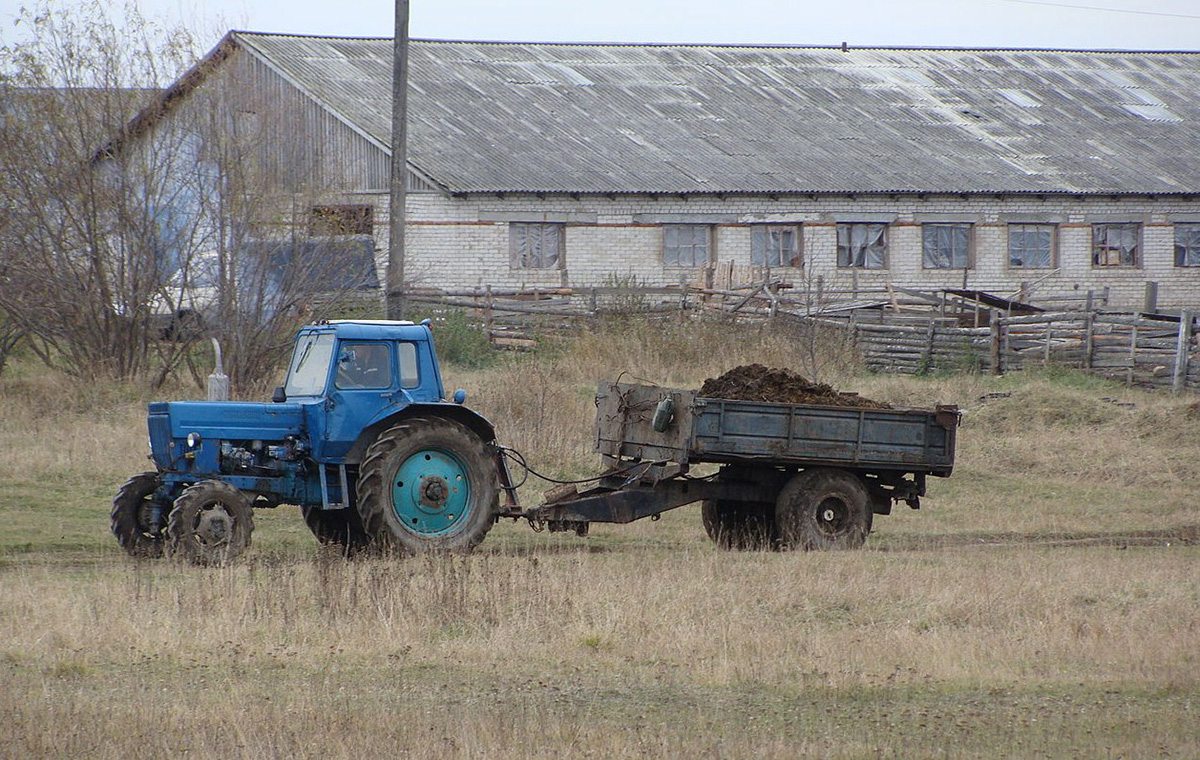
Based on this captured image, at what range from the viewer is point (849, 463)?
12.7 m

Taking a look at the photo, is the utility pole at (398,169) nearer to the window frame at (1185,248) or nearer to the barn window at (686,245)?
the barn window at (686,245)

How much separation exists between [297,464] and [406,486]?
2.92 ft

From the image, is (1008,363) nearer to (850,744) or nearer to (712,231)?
(712,231)

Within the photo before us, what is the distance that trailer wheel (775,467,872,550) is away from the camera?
41.7ft

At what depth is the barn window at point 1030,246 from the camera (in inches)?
1345

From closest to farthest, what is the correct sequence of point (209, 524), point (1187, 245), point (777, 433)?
point (209, 524)
point (777, 433)
point (1187, 245)

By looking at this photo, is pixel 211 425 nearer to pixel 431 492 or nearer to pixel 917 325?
pixel 431 492

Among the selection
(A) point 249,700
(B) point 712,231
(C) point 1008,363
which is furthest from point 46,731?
(B) point 712,231

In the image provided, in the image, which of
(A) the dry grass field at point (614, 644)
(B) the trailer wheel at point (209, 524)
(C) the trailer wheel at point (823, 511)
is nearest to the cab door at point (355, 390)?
(B) the trailer wheel at point (209, 524)

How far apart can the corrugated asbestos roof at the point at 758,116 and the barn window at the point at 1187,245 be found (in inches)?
44.7

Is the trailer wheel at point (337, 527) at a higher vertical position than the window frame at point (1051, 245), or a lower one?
lower

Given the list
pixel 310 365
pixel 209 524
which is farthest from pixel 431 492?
pixel 209 524

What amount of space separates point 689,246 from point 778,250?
213 cm

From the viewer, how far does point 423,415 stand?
468 inches
